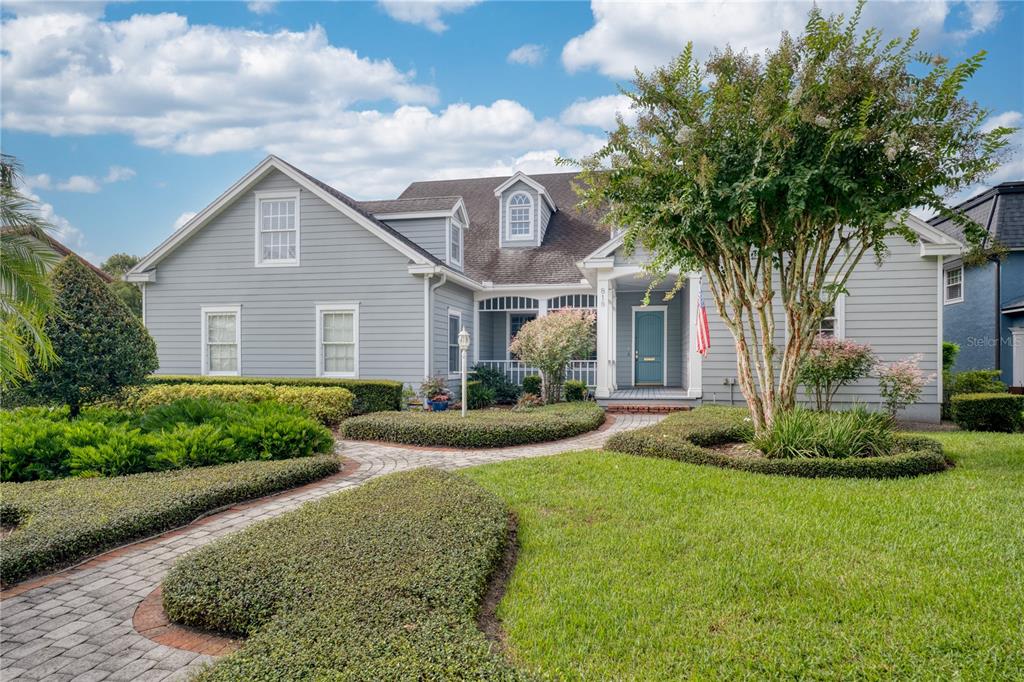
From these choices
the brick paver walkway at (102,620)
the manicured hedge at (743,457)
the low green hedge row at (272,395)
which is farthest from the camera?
the low green hedge row at (272,395)

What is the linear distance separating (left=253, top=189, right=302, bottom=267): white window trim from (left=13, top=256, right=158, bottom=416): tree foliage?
5.32 m

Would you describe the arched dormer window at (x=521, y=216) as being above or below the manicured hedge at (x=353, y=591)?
above

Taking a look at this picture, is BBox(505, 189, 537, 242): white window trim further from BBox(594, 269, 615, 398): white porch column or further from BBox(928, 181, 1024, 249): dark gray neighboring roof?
BBox(928, 181, 1024, 249): dark gray neighboring roof

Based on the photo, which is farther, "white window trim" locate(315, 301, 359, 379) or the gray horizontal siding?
"white window trim" locate(315, 301, 359, 379)

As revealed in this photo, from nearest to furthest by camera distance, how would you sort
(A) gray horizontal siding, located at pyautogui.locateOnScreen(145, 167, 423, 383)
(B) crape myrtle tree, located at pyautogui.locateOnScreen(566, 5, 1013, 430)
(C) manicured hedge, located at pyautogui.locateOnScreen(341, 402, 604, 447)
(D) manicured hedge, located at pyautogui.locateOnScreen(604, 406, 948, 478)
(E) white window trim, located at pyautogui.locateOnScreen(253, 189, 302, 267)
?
(D) manicured hedge, located at pyautogui.locateOnScreen(604, 406, 948, 478), (B) crape myrtle tree, located at pyautogui.locateOnScreen(566, 5, 1013, 430), (C) manicured hedge, located at pyautogui.locateOnScreen(341, 402, 604, 447), (A) gray horizontal siding, located at pyautogui.locateOnScreen(145, 167, 423, 383), (E) white window trim, located at pyautogui.locateOnScreen(253, 189, 302, 267)

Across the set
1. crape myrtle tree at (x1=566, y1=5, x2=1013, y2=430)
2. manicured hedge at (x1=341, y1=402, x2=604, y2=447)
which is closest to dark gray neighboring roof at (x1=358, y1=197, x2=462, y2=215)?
manicured hedge at (x1=341, y1=402, x2=604, y2=447)

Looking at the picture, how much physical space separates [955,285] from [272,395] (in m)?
21.7

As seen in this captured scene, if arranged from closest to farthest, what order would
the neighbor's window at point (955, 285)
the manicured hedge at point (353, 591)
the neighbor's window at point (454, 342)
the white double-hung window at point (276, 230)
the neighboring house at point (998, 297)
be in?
the manicured hedge at point (353, 591) → the white double-hung window at point (276, 230) → the neighbor's window at point (454, 342) → the neighboring house at point (998, 297) → the neighbor's window at point (955, 285)

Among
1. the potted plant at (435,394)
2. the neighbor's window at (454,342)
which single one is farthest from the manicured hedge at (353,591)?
the neighbor's window at (454,342)

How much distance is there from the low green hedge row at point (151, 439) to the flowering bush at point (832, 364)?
29.5 ft

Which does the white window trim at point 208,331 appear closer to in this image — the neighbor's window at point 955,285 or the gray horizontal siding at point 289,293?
the gray horizontal siding at point 289,293

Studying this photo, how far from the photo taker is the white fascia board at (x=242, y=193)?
13.4 metres

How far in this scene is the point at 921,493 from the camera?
5.56m

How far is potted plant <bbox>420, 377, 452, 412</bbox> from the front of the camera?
43.1 ft
